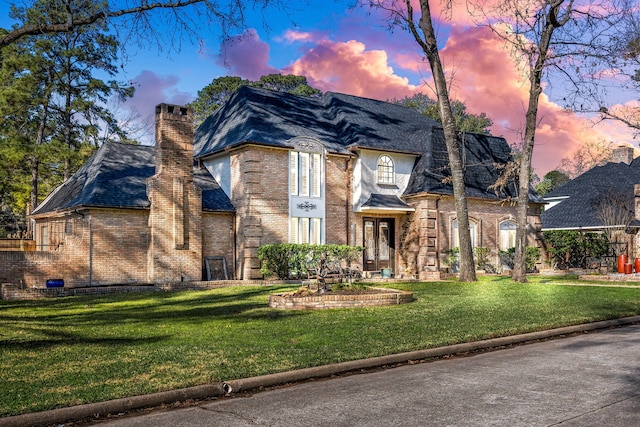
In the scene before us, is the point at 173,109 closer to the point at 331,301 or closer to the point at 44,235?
the point at 44,235

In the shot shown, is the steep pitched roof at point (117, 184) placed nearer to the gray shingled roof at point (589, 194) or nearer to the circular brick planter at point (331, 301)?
the circular brick planter at point (331, 301)

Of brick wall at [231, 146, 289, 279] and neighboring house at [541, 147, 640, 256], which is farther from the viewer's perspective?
neighboring house at [541, 147, 640, 256]

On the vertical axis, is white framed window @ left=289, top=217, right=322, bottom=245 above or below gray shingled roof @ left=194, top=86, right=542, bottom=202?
below

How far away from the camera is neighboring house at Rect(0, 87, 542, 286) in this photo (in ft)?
71.5

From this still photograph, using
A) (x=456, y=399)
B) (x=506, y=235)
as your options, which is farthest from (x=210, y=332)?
(x=506, y=235)

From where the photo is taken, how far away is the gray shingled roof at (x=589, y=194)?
126 feet

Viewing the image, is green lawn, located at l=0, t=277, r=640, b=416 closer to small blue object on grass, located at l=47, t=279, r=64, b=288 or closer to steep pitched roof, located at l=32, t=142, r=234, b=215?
small blue object on grass, located at l=47, t=279, r=64, b=288

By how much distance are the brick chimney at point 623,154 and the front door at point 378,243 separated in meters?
26.0

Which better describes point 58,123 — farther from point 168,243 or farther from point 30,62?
point 168,243

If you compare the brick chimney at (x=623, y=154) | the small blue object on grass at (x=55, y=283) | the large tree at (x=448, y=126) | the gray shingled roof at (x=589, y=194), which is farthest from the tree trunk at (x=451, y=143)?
the brick chimney at (x=623, y=154)

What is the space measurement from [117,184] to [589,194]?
31.5 metres

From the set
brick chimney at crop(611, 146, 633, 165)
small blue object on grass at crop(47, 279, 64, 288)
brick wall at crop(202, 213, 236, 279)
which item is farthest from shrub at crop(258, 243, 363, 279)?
brick chimney at crop(611, 146, 633, 165)

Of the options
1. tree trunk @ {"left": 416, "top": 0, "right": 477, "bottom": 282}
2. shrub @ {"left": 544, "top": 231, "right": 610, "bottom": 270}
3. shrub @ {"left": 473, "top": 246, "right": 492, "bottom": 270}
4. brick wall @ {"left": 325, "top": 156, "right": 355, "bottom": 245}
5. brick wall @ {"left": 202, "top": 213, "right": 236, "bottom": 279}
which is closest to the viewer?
tree trunk @ {"left": 416, "top": 0, "right": 477, "bottom": 282}

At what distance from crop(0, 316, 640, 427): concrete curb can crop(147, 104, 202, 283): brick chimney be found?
1420 cm
